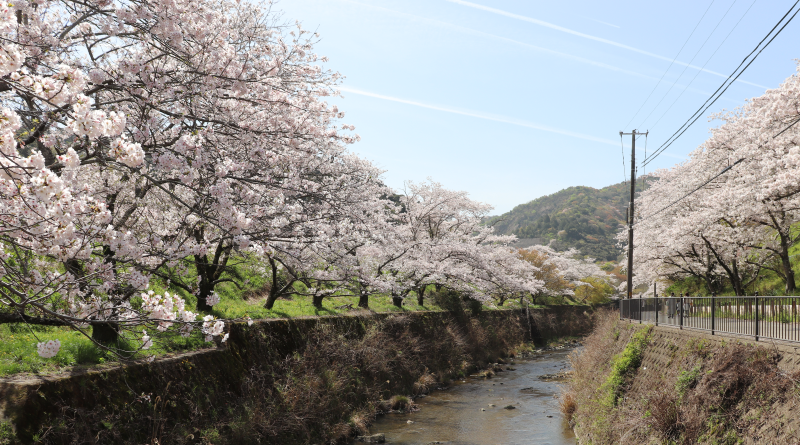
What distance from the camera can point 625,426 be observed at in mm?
10781

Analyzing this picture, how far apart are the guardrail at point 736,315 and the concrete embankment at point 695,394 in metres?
0.40

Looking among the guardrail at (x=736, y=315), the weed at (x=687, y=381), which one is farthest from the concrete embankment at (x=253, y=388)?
the guardrail at (x=736, y=315)

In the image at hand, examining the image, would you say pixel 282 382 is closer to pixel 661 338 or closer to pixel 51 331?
pixel 51 331

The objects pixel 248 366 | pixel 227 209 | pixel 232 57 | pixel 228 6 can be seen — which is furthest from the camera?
pixel 248 366

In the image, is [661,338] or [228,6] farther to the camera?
[661,338]

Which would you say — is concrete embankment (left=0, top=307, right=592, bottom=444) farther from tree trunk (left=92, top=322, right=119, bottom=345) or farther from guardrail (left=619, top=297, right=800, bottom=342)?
guardrail (left=619, top=297, right=800, bottom=342)

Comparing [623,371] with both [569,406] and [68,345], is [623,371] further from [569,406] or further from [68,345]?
[68,345]

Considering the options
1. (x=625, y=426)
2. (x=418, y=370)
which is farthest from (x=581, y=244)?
(x=625, y=426)

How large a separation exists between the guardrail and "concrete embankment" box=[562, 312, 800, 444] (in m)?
0.40

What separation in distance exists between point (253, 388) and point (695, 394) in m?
9.64

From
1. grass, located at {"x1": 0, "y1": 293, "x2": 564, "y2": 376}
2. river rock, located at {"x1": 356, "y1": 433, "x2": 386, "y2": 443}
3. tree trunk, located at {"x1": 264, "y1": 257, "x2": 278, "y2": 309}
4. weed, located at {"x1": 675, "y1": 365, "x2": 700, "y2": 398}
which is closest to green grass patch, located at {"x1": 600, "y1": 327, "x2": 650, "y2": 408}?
weed, located at {"x1": 675, "y1": 365, "x2": 700, "y2": 398}

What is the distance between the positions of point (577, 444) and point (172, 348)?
36.2 ft

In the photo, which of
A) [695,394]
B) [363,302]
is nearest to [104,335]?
[695,394]

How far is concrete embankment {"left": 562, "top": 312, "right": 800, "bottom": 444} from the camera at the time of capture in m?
7.51
